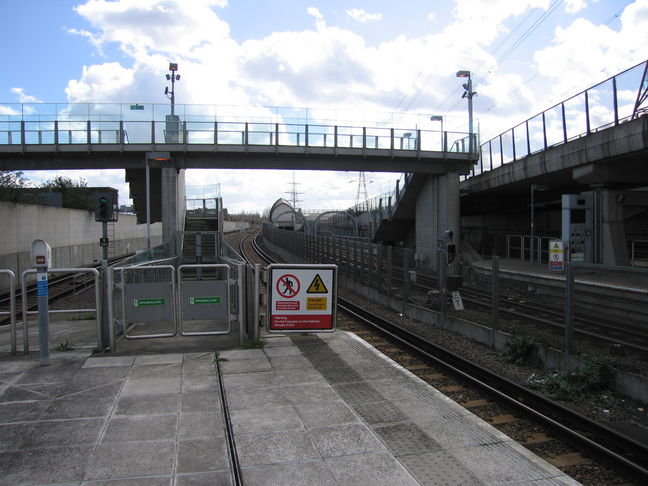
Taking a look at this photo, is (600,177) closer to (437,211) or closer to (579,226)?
(579,226)

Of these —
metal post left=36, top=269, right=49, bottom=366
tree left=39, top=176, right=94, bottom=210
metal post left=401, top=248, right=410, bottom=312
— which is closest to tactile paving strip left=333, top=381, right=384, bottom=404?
metal post left=36, top=269, right=49, bottom=366

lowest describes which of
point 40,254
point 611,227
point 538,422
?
point 538,422

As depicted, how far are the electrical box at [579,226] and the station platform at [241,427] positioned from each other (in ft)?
47.0

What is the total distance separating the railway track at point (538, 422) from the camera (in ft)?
15.0

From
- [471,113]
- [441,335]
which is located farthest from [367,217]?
[441,335]

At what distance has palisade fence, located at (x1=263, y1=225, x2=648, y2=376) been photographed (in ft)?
21.7

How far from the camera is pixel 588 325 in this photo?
7.18m

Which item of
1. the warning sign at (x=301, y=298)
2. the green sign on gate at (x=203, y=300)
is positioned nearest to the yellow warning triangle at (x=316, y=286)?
the warning sign at (x=301, y=298)

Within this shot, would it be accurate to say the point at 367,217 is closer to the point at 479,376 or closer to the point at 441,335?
the point at 441,335

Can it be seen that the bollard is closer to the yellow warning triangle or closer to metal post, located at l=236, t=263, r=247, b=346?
metal post, located at l=236, t=263, r=247, b=346

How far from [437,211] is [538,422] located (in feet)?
79.9

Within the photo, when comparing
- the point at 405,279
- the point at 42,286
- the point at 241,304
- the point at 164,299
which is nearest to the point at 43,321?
the point at 42,286

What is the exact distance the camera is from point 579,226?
1902 centimetres

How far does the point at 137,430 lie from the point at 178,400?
0.87 m
